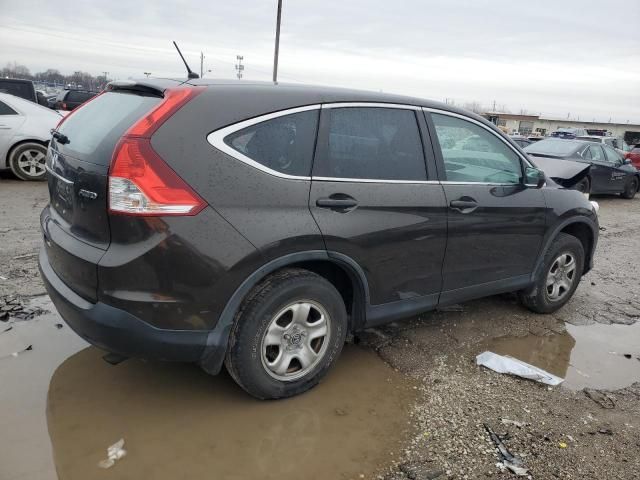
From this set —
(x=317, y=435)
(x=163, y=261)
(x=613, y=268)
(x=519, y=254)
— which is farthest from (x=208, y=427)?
(x=613, y=268)

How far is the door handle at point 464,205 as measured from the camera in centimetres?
352

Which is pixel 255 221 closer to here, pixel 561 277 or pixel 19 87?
pixel 561 277

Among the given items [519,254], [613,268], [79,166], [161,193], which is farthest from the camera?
[613,268]

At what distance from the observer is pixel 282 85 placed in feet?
10.1

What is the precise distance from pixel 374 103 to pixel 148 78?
137cm

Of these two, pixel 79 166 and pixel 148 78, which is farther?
pixel 148 78

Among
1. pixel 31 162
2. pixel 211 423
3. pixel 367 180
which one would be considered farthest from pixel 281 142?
pixel 31 162

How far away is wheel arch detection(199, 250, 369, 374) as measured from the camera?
266cm

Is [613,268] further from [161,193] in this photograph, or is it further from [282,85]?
[161,193]

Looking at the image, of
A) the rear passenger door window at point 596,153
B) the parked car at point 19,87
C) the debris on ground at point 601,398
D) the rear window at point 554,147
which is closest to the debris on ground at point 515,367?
the debris on ground at point 601,398

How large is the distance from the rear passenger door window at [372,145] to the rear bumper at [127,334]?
1.15m

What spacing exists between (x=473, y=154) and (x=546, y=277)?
141 centimetres

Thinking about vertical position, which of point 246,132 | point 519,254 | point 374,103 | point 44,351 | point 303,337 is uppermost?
point 374,103

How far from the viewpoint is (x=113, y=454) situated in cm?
252
